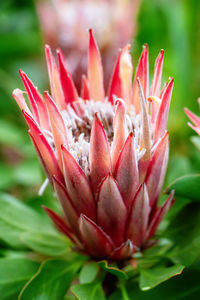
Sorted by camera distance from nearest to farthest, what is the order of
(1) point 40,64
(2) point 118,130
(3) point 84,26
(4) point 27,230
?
(2) point 118,130
(4) point 27,230
(3) point 84,26
(1) point 40,64

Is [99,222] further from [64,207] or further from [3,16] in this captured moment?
[3,16]

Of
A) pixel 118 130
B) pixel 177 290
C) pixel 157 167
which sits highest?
pixel 118 130

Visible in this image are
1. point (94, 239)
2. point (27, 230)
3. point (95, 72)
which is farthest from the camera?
point (27, 230)

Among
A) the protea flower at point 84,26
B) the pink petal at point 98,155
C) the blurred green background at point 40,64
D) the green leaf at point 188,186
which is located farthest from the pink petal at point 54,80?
the protea flower at point 84,26

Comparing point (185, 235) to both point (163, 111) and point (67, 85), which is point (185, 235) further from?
point (67, 85)

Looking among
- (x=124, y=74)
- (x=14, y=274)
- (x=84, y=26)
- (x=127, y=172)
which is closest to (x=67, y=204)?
(x=127, y=172)

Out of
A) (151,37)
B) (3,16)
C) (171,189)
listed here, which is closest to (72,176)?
(171,189)
